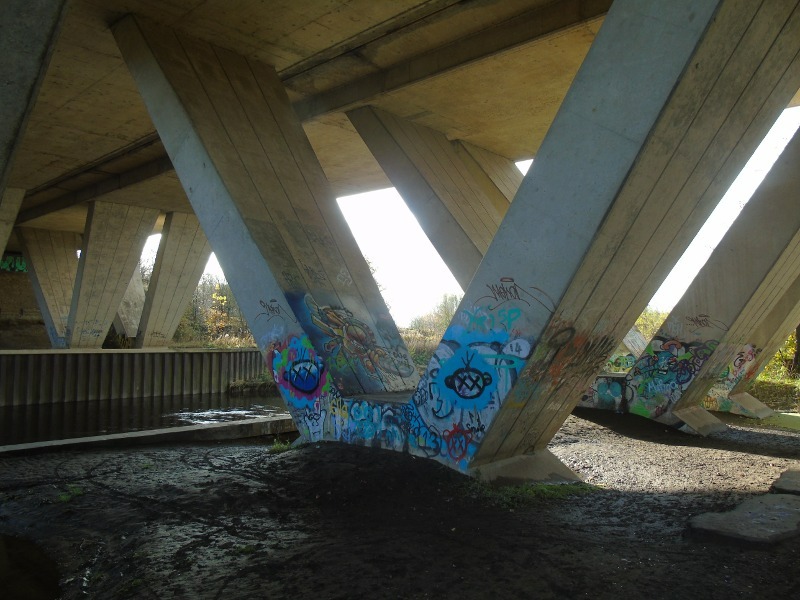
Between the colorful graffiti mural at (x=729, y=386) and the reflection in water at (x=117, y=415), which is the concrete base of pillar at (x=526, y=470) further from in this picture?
the colorful graffiti mural at (x=729, y=386)

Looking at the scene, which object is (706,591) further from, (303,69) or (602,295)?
(303,69)

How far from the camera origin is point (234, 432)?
11430 millimetres

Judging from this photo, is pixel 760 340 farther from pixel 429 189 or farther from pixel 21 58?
pixel 21 58

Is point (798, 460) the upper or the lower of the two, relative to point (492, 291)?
lower

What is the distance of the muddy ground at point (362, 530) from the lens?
14.8 ft

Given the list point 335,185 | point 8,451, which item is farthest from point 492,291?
point 335,185

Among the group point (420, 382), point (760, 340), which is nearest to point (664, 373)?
point (760, 340)

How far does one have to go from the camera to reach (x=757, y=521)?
5.53 m

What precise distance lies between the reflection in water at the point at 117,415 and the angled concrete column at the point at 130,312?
8160 millimetres

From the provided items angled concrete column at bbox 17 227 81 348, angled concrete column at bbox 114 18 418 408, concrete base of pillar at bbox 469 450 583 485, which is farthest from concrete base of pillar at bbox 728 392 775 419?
angled concrete column at bbox 17 227 81 348

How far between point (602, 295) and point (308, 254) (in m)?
4.23

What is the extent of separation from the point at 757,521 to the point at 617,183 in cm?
315

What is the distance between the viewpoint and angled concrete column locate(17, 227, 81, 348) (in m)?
27.1

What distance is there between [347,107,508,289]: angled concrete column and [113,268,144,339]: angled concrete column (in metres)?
18.6
